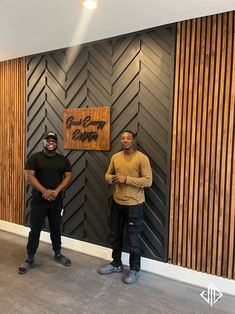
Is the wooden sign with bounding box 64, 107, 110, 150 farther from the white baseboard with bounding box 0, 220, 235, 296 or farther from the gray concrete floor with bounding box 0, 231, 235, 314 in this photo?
the gray concrete floor with bounding box 0, 231, 235, 314

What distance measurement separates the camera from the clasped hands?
333 cm

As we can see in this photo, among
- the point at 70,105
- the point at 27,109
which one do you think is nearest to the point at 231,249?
the point at 70,105

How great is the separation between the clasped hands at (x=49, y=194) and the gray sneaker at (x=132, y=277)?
4.23 feet

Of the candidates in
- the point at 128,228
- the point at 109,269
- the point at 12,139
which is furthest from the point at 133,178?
the point at 12,139

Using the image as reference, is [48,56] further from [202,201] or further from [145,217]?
[202,201]

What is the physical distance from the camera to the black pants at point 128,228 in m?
3.18

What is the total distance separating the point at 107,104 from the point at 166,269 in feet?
7.38

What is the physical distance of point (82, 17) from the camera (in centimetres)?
310

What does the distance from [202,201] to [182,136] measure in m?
0.78

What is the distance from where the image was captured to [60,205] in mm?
3584

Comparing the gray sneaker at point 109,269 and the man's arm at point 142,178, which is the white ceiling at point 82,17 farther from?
the gray sneaker at point 109,269

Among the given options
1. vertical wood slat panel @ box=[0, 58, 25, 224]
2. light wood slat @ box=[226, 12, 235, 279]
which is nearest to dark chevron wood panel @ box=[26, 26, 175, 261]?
vertical wood slat panel @ box=[0, 58, 25, 224]

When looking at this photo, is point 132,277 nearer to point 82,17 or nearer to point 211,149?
point 211,149

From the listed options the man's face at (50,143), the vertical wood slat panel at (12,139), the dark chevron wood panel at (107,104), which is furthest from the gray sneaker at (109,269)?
the vertical wood slat panel at (12,139)
